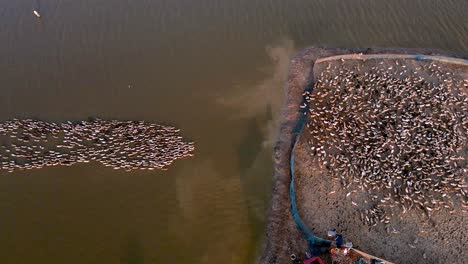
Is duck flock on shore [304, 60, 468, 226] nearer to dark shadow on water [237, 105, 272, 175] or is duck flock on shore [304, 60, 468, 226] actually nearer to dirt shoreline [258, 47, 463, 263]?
dirt shoreline [258, 47, 463, 263]

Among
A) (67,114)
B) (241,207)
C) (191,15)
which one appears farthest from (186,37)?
(241,207)

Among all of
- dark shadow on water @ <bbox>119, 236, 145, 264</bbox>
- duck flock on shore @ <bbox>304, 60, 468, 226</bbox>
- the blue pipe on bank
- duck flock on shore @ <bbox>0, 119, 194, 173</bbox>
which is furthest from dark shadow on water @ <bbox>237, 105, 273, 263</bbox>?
dark shadow on water @ <bbox>119, 236, 145, 264</bbox>

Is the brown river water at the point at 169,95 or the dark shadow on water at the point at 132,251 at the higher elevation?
the brown river water at the point at 169,95

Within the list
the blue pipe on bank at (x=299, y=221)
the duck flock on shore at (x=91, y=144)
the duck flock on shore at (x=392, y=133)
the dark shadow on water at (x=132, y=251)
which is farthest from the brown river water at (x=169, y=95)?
the duck flock on shore at (x=392, y=133)

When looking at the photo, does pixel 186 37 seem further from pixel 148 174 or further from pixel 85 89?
pixel 148 174

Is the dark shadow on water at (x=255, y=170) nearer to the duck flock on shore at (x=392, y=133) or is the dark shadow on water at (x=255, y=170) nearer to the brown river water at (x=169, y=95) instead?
the brown river water at (x=169, y=95)

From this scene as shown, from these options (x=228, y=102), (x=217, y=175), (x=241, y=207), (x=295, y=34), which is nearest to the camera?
(x=241, y=207)

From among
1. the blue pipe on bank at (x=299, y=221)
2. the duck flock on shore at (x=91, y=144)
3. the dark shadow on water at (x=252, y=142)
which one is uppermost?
the duck flock on shore at (x=91, y=144)
